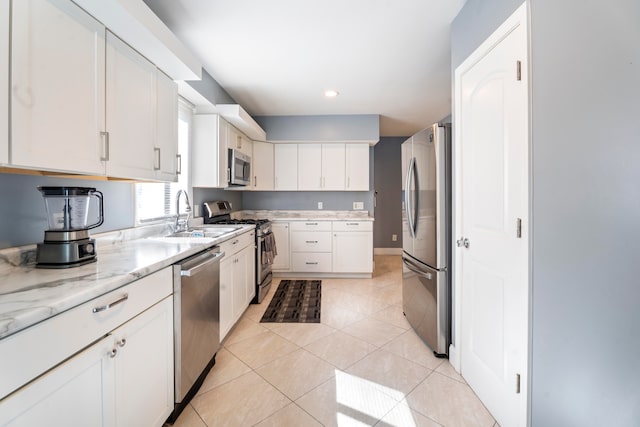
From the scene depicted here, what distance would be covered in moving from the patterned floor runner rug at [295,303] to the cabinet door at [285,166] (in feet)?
5.07

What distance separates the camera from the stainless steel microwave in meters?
3.15

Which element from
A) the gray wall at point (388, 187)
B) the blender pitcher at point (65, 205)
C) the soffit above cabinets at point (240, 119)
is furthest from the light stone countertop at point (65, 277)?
the gray wall at point (388, 187)

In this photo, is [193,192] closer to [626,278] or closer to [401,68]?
[401,68]

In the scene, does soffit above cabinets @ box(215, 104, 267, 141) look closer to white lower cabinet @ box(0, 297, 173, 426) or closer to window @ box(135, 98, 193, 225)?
window @ box(135, 98, 193, 225)

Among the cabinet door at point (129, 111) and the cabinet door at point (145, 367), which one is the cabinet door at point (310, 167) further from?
the cabinet door at point (145, 367)

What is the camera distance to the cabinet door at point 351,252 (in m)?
4.09

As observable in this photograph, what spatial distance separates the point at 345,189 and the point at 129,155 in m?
3.20

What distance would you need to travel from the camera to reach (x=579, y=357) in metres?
0.95

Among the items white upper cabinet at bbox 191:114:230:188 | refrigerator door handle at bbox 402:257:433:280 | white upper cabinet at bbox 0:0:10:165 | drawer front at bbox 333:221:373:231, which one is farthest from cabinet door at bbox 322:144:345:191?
white upper cabinet at bbox 0:0:10:165

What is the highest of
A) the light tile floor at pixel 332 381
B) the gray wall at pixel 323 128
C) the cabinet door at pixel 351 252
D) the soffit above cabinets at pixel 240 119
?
the gray wall at pixel 323 128

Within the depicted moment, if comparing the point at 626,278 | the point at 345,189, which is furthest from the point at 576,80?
the point at 345,189

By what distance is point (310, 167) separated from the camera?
4324mm

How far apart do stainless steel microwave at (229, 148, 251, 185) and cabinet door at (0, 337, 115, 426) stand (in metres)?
2.40

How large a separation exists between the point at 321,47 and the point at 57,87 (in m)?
1.89
